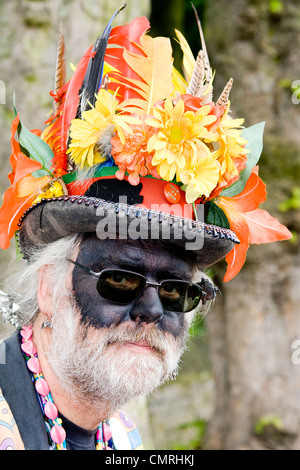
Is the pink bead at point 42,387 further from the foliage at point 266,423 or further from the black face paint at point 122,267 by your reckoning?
the foliage at point 266,423

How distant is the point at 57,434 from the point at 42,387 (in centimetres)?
21

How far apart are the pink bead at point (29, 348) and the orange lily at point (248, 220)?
1024 millimetres

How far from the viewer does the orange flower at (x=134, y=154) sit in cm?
224

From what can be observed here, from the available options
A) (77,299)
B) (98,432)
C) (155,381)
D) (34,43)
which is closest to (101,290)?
(77,299)

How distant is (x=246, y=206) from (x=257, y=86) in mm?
3100

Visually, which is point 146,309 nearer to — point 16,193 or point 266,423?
point 16,193

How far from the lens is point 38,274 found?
2598mm

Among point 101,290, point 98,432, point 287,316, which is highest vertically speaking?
point 101,290

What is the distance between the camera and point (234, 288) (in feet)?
17.7

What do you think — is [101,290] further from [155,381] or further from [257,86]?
[257,86]

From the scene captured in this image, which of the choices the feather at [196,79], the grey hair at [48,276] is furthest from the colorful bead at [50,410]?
the feather at [196,79]

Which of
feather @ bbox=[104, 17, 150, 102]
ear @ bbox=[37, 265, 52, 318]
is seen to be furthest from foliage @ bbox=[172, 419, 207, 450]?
feather @ bbox=[104, 17, 150, 102]

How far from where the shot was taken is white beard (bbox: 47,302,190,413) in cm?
230

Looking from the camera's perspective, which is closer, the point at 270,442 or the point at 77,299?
the point at 77,299
